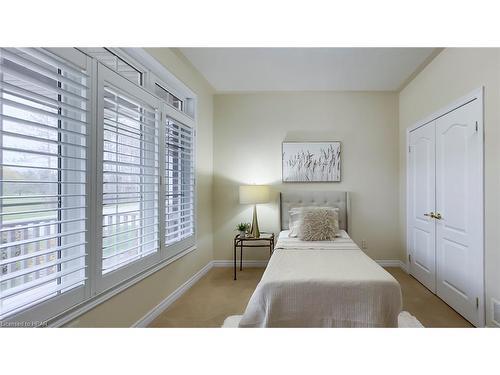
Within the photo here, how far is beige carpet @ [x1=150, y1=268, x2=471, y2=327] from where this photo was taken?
2.33 meters

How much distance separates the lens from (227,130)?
406 centimetres

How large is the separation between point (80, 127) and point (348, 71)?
117 inches

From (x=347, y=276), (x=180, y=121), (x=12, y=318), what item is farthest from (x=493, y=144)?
(x=12, y=318)

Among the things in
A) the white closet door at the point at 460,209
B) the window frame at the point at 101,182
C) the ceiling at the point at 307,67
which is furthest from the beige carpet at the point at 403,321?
the ceiling at the point at 307,67

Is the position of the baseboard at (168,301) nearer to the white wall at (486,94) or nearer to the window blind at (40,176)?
the window blind at (40,176)

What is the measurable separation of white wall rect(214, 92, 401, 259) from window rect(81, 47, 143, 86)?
1828 millimetres

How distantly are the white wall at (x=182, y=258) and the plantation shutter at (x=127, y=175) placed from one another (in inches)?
10.7

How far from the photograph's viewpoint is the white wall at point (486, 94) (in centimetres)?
200

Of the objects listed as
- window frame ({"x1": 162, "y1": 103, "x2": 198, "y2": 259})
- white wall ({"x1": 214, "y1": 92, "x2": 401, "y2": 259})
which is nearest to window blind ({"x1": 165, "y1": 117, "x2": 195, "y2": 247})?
window frame ({"x1": 162, "y1": 103, "x2": 198, "y2": 259})

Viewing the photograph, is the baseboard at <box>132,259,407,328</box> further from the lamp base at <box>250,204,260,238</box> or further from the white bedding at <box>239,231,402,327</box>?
the white bedding at <box>239,231,402,327</box>

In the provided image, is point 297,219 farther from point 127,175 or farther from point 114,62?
point 114,62

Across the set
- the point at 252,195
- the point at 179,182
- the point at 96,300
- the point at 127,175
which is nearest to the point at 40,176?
the point at 127,175

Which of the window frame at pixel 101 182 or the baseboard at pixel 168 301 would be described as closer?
the window frame at pixel 101 182
